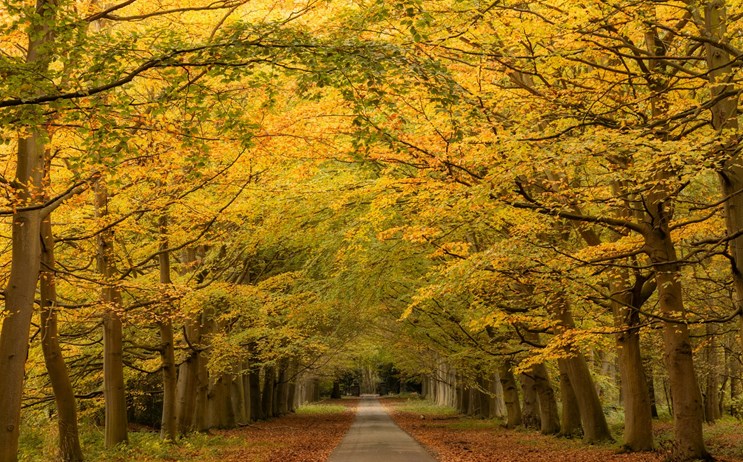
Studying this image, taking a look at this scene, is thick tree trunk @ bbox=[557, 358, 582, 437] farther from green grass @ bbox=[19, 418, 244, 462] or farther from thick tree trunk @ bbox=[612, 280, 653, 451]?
green grass @ bbox=[19, 418, 244, 462]

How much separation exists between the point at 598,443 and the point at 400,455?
222 inches

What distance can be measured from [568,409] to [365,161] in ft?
49.8

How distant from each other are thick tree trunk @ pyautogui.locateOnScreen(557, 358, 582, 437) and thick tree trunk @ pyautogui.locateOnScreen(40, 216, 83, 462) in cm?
1464

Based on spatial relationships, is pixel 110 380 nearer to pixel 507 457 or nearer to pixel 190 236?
pixel 190 236

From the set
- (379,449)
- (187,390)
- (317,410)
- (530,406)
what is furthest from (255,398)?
(317,410)

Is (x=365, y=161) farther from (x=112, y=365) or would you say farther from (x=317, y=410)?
(x=317, y=410)

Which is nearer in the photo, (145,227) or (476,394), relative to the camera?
(145,227)

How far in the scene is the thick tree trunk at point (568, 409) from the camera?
22.9 m

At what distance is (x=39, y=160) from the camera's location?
12000 millimetres

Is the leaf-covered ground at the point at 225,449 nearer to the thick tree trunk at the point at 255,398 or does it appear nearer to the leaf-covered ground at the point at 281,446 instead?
the leaf-covered ground at the point at 281,446

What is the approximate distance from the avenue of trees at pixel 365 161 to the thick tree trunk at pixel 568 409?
0.09m

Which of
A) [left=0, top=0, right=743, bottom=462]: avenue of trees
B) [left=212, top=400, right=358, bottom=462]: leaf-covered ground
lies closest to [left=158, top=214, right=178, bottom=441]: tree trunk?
[left=0, top=0, right=743, bottom=462]: avenue of trees

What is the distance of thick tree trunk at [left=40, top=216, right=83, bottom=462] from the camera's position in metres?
14.1

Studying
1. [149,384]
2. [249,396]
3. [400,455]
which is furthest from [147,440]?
[249,396]
